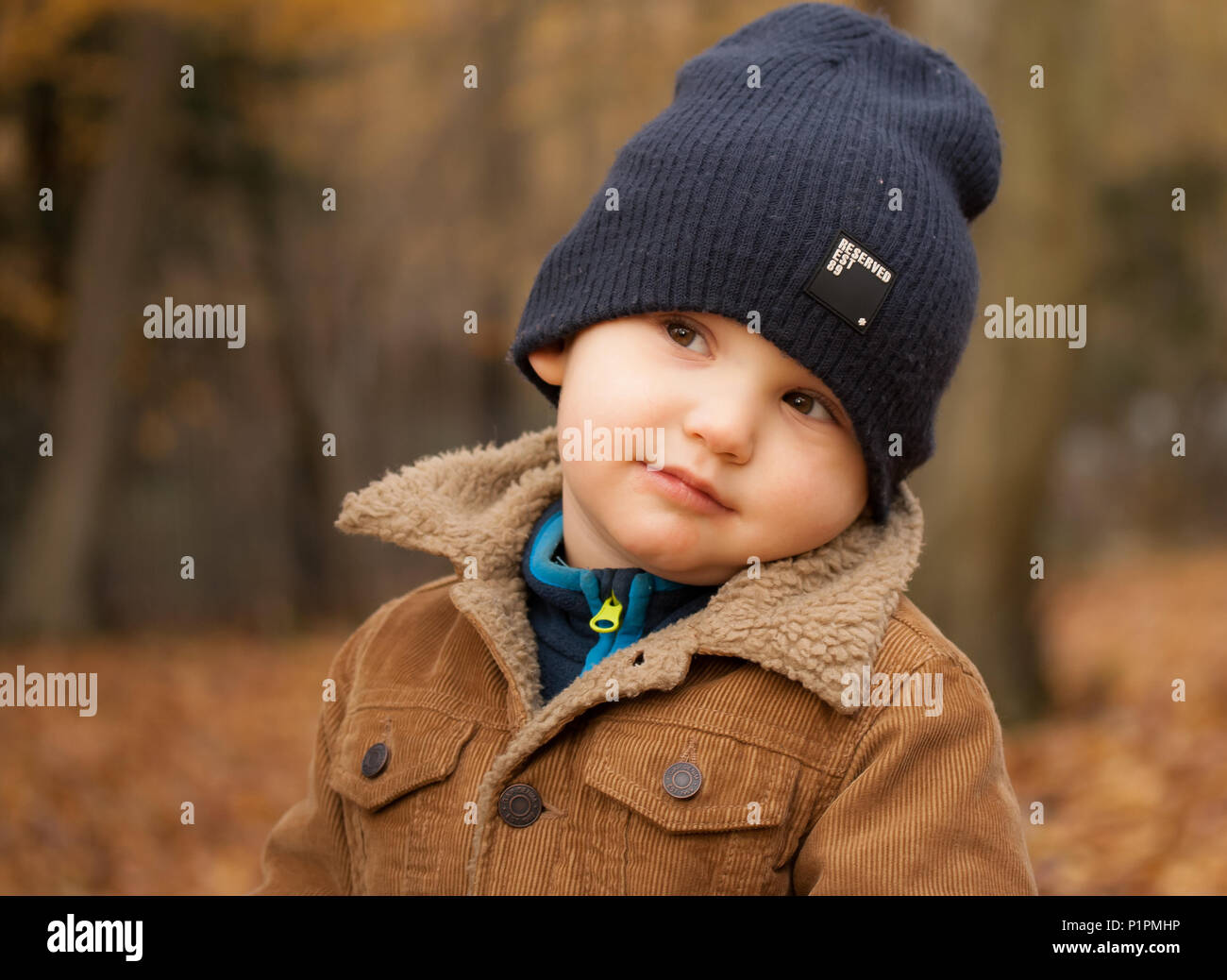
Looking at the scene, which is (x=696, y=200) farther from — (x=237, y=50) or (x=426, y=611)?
(x=237, y=50)

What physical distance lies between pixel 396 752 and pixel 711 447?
688 millimetres

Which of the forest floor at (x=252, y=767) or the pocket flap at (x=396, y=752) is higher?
the pocket flap at (x=396, y=752)

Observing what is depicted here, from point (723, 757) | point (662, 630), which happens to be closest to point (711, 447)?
point (662, 630)

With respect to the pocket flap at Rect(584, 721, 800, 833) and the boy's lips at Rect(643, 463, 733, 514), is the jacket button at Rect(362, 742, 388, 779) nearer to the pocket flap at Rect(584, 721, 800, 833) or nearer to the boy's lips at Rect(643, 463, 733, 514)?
the pocket flap at Rect(584, 721, 800, 833)

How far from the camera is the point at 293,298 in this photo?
8.98 m

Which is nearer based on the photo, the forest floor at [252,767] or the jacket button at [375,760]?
the jacket button at [375,760]

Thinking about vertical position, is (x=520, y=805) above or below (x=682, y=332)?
below

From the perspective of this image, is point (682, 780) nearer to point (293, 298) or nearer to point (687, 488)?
point (687, 488)

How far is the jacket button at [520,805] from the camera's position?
5.69 feet

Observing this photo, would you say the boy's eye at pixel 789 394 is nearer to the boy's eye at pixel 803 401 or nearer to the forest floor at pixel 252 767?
the boy's eye at pixel 803 401

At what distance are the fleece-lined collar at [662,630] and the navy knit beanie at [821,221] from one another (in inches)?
5.9

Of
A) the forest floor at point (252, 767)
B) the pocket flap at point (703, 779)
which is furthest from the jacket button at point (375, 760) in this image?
the forest floor at point (252, 767)

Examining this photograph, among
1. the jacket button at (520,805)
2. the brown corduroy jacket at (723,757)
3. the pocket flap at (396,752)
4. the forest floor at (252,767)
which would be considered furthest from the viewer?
the forest floor at (252,767)

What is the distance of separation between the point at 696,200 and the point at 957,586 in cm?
396
